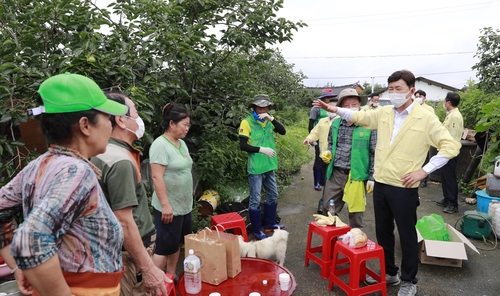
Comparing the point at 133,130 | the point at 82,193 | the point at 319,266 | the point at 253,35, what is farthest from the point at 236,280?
the point at 253,35

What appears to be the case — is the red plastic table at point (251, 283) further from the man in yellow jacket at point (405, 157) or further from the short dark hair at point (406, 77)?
the short dark hair at point (406, 77)

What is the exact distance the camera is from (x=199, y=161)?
4551mm

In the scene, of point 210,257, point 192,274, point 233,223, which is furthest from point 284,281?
point 233,223

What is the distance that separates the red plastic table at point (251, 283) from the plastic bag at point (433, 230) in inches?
79.8

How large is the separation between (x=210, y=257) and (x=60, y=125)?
1.87m

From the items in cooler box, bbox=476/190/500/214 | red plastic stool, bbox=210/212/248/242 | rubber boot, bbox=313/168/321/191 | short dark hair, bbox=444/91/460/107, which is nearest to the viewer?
red plastic stool, bbox=210/212/248/242

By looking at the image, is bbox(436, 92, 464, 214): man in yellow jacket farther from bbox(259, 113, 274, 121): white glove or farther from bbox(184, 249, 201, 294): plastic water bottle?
bbox(184, 249, 201, 294): plastic water bottle

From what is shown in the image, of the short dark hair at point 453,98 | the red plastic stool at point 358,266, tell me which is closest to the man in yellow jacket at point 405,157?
the red plastic stool at point 358,266

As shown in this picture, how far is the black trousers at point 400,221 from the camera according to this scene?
9.33 ft

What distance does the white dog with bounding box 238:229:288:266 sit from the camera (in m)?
3.22

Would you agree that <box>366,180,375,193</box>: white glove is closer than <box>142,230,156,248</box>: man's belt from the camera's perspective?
No

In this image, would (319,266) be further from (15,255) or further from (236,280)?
(15,255)

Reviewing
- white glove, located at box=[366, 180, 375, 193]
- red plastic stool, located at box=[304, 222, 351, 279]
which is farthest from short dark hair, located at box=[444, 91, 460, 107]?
red plastic stool, located at box=[304, 222, 351, 279]

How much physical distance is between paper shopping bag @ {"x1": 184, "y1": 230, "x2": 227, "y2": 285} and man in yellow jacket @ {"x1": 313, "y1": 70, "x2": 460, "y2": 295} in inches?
62.2
